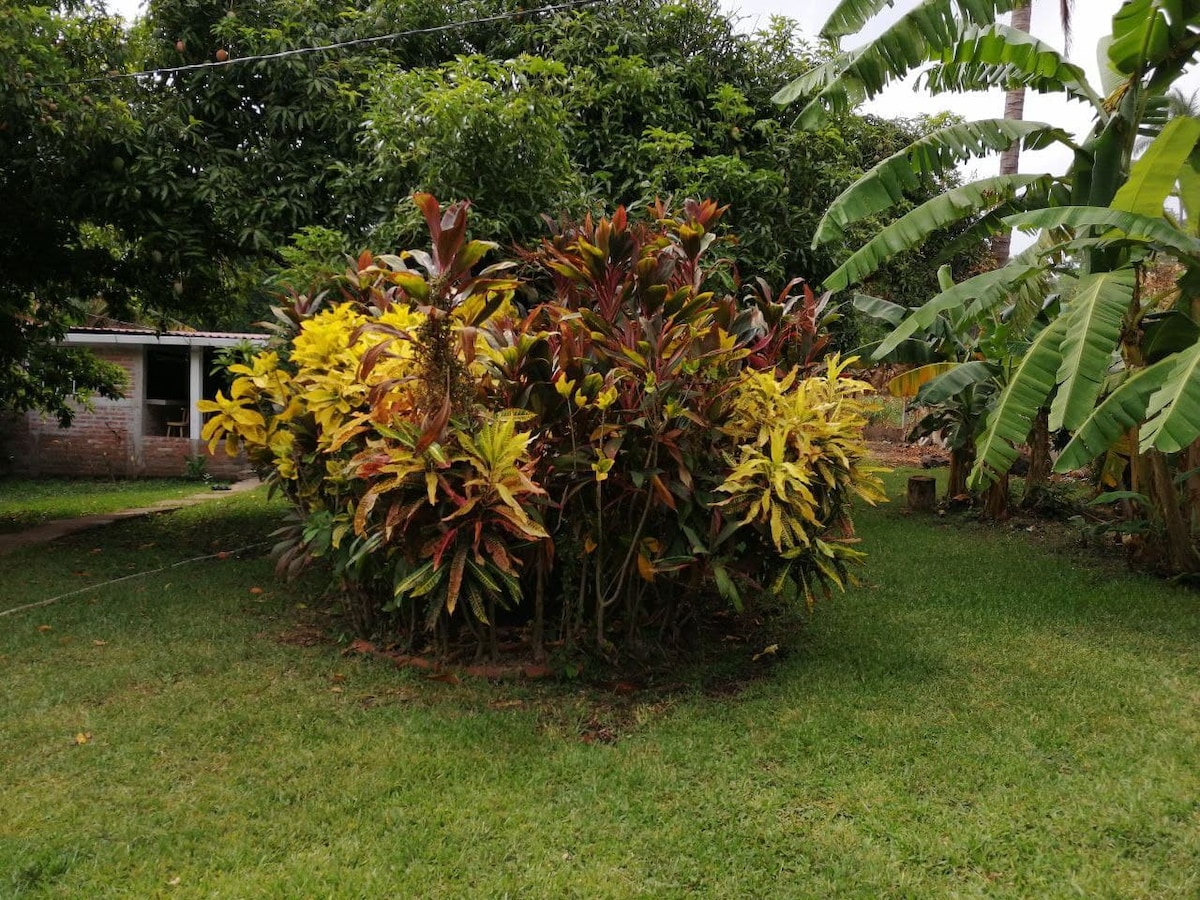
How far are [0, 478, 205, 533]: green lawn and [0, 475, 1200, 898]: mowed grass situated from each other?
674cm

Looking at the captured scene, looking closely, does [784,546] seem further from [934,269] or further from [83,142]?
[934,269]

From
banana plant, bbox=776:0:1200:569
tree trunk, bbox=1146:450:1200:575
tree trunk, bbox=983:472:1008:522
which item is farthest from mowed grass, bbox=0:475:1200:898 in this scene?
tree trunk, bbox=983:472:1008:522

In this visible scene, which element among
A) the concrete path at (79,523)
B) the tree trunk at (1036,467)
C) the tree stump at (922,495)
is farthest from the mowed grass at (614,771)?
the tree stump at (922,495)

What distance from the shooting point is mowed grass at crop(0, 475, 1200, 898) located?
8.78ft

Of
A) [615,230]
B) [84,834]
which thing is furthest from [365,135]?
[84,834]

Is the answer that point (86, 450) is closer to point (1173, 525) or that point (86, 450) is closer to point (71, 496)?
point (71, 496)

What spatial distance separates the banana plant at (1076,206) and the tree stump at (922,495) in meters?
3.77

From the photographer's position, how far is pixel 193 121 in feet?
23.7

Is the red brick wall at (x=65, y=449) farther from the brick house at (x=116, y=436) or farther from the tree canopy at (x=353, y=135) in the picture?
the tree canopy at (x=353, y=135)

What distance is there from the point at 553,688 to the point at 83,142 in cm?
586

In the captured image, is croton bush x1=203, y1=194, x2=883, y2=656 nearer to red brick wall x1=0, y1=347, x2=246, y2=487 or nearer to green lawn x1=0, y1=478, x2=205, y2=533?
green lawn x1=0, y1=478, x2=205, y2=533

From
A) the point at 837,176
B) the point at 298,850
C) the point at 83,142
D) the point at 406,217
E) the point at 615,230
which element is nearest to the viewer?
the point at 298,850

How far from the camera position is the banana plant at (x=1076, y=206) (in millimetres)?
4016

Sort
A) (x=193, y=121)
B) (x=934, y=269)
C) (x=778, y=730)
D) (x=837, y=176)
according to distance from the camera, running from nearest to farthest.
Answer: (x=778, y=730)
(x=193, y=121)
(x=837, y=176)
(x=934, y=269)
